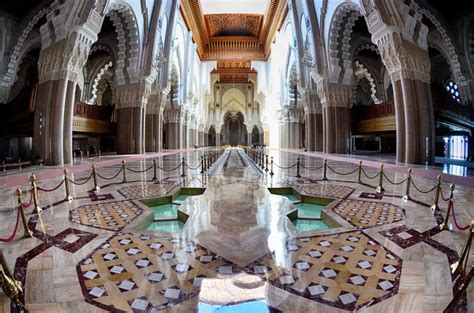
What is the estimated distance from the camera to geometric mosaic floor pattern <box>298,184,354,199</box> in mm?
5052

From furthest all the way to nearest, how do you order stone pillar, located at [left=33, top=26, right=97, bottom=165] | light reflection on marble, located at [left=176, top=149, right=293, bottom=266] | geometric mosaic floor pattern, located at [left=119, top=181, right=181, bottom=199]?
1. stone pillar, located at [left=33, top=26, right=97, bottom=165]
2. geometric mosaic floor pattern, located at [left=119, top=181, right=181, bottom=199]
3. light reflection on marble, located at [left=176, top=149, right=293, bottom=266]

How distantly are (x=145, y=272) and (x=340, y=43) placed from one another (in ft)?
46.3

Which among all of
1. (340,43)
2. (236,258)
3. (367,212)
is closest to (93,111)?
(340,43)

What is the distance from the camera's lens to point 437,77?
17.0 metres

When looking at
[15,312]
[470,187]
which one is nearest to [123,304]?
[15,312]

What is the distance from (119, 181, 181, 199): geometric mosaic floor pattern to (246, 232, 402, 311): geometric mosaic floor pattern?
10.3 ft

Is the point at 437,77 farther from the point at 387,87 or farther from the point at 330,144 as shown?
the point at 330,144

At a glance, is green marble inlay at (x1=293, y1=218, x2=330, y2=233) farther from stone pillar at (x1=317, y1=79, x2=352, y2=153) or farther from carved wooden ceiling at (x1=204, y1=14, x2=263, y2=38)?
carved wooden ceiling at (x1=204, y1=14, x2=263, y2=38)

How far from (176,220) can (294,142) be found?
70.4 ft

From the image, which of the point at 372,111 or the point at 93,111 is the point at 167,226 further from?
the point at 372,111

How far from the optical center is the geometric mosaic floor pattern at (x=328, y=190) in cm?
505

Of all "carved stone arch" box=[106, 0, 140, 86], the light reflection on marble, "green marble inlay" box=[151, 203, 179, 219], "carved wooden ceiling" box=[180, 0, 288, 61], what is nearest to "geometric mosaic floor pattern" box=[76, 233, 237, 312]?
the light reflection on marble

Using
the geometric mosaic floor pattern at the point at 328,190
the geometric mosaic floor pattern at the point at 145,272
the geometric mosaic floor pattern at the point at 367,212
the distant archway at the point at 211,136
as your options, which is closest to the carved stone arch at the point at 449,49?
the geometric mosaic floor pattern at the point at 328,190

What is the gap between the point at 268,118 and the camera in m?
32.1
